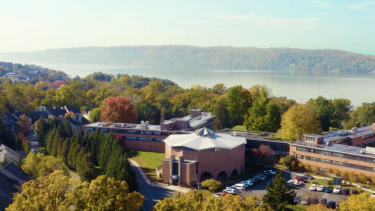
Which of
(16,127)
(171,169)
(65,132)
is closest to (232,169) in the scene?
(171,169)

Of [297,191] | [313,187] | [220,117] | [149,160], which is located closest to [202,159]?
[149,160]

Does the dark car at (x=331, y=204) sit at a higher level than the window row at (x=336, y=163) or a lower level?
lower

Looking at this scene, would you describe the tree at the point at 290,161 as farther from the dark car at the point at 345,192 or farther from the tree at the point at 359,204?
the tree at the point at 359,204

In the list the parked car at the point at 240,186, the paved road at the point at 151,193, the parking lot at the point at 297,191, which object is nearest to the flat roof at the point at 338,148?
the parking lot at the point at 297,191

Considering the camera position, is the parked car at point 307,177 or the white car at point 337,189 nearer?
the white car at point 337,189

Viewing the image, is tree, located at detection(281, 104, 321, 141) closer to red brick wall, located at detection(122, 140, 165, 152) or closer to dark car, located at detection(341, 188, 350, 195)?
dark car, located at detection(341, 188, 350, 195)

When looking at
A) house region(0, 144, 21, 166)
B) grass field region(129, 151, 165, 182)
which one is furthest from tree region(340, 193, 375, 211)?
house region(0, 144, 21, 166)
